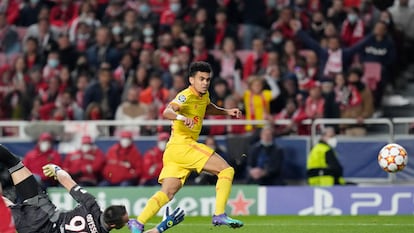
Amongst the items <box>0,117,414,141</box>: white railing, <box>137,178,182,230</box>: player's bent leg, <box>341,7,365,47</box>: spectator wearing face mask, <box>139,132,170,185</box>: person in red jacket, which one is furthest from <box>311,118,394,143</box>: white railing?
<box>137,178,182,230</box>: player's bent leg

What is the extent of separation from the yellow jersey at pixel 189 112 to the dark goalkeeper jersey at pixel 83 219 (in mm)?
1895

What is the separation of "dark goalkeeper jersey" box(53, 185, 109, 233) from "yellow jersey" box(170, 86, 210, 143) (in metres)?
1.90

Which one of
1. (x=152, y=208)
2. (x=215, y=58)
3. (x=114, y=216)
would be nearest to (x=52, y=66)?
(x=215, y=58)

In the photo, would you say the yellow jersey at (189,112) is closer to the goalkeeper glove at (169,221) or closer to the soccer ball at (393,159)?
the goalkeeper glove at (169,221)

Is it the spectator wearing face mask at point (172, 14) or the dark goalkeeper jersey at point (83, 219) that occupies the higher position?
the spectator wearing face mask at point (172, 14)

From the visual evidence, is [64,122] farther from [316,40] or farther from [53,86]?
[316,40]

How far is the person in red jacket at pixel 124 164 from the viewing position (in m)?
18.8

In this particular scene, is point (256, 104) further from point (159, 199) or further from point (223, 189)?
point (159, 199)

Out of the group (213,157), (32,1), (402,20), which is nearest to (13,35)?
(32,1)

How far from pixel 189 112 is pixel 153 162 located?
5932mm

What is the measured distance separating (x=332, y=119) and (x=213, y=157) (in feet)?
21.1

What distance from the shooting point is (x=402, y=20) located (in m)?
20.6

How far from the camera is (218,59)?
2022 cm

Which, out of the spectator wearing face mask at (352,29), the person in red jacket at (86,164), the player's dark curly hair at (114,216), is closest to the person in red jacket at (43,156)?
the person in red jacket at (86,164)
